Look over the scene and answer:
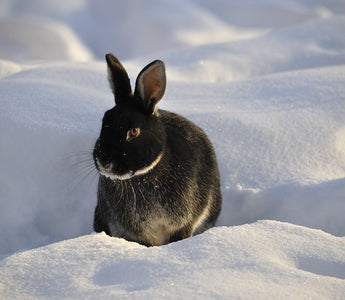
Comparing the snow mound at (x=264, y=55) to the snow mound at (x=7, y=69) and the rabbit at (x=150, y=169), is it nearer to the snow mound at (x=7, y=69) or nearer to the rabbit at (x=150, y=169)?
the snow mound at (x=7, y=69)

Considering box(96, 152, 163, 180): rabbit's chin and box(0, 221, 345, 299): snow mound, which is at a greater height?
box(96, 152, 163, 180): rabbit's chin

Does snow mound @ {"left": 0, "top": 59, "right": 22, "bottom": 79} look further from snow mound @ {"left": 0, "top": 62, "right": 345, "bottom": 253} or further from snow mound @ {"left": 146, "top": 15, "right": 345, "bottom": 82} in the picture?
snow mound @ {"left": 146, "top": 15, "right": 345, "bottom": 82}

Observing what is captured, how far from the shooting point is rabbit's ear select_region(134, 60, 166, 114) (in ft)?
8.64

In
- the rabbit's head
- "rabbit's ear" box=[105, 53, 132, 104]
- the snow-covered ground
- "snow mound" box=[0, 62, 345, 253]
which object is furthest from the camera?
"snow mound" box=[0, 62, 345, 253]

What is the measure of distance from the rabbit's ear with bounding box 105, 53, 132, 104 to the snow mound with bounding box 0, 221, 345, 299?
793 millimetres

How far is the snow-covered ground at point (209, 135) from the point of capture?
2100 millimetres

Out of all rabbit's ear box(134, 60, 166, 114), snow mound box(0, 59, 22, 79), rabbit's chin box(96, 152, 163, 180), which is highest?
rabbit's ear box(134, 60, 166, 114)

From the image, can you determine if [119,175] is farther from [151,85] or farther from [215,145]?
[215,145]

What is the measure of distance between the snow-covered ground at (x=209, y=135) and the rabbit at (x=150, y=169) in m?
0.26

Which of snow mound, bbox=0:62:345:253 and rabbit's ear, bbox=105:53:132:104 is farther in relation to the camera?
snow mound, bbox=0:62:345:253

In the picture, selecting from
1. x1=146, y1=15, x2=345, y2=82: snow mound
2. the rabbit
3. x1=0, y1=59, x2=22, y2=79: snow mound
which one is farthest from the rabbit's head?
x1=0, y1=59, x2=22, y2=79: snow mound

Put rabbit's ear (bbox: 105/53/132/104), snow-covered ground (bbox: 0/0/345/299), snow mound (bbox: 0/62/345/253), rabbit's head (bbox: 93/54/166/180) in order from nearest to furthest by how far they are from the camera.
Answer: snow-covered ground (bbox: 0/0/345/299)
rabbit's head (bbox: 93/54/166/180)
rabbit's ear (bbox: 105/53/132/104)
snow mound (bbox: 0/62/345/253)

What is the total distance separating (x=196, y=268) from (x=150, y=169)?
810 mm

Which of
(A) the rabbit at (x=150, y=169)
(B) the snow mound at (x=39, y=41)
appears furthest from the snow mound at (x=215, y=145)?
(B) the snow mound at (x=39, y=41)
